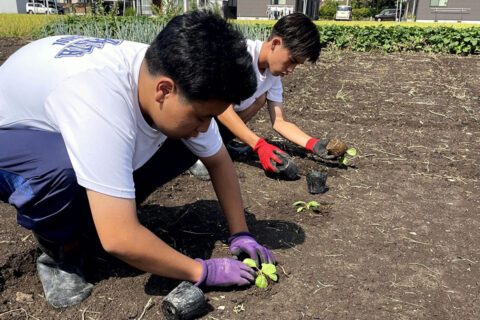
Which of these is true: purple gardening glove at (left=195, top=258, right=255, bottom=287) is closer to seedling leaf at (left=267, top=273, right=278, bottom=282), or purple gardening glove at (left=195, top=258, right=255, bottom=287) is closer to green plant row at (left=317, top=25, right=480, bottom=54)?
seedling leaf at (left=267, top=273, right=278, bottom=282)

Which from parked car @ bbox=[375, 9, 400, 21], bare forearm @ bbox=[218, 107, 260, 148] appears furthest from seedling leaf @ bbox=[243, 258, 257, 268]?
parked car @ bbox=[375, 9, 400, 21]

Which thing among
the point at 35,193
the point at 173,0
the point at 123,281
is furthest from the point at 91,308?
the point at 173,0

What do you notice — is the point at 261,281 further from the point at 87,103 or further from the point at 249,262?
the point at 87,103

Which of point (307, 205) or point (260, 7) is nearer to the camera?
point (307, 205)

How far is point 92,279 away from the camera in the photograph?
Answer: 188 cm

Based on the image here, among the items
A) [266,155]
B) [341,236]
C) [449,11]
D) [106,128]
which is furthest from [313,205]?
[449,11]

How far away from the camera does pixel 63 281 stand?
176cm

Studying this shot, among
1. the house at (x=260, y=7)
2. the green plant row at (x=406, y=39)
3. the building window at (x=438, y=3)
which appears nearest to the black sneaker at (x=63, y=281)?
the green plant row at (x=406, y=39)

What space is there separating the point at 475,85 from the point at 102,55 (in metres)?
5.79

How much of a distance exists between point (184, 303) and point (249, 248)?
0.41m

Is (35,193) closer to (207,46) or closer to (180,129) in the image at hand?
(180,129)

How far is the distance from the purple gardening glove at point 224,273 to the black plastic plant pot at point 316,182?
1.12 meters

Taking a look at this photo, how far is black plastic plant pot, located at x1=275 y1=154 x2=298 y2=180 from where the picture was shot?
2854 millimetres

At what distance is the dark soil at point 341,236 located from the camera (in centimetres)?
174
